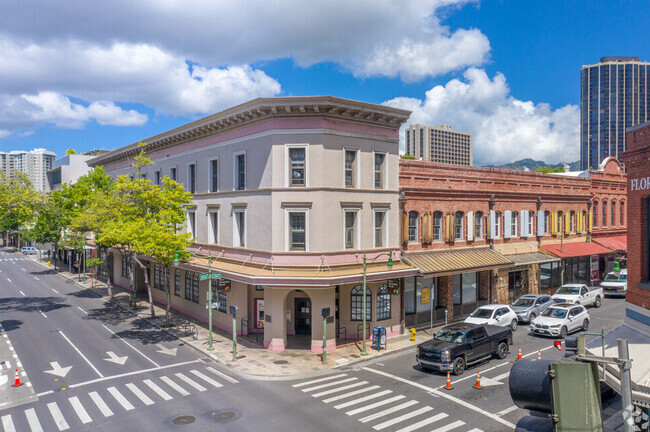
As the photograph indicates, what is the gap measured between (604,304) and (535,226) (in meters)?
8.38

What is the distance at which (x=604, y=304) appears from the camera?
124 feet

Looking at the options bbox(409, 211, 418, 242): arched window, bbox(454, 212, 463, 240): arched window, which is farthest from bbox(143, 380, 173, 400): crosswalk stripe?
bbox(454, 212, 463, 240): arched window

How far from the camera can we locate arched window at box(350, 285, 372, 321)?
26.9m

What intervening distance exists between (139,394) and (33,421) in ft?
12.0

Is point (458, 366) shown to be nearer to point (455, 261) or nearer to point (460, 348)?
point (460, 348)

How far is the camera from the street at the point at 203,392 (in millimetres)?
15492

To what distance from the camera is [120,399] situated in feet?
57.8

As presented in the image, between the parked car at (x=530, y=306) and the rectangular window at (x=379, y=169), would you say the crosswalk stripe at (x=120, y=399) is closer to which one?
the rectangular window at (x=379, y=169)

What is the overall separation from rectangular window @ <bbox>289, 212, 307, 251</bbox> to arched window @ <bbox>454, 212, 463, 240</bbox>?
1319cm

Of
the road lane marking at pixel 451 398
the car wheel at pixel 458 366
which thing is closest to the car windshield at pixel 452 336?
the car wheel at pixel 458 366

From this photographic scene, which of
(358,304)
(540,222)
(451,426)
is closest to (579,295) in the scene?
(540,222)

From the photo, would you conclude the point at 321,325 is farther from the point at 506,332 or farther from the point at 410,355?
the point at 506,332

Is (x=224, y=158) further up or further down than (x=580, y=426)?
further up

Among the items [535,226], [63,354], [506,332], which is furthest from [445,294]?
[63,354]
